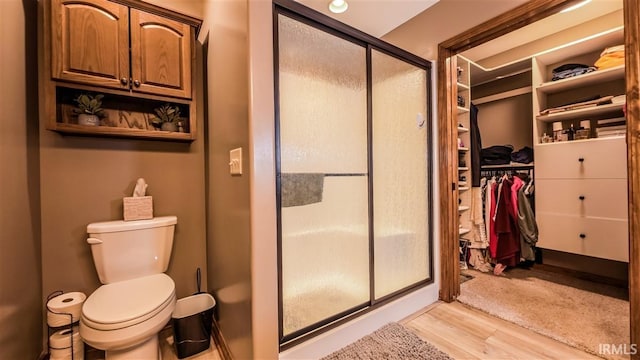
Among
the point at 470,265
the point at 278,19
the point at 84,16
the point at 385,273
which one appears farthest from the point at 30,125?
the point at 470,265

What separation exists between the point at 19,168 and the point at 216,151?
91 centimetres

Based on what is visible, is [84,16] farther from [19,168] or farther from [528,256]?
[528,256]

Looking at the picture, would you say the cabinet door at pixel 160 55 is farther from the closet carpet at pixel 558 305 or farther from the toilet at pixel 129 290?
the closet carpet at pixel 558 305

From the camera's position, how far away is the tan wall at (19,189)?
1.12 meters

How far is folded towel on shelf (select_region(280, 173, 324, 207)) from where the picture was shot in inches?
52.2

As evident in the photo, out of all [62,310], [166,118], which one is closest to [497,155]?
[166,118]

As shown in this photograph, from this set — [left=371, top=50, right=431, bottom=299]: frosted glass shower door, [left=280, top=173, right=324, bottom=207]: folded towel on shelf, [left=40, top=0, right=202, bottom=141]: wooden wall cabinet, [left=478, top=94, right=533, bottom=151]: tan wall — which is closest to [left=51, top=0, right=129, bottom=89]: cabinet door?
[left=40, top=0, right=202, bottom=141]: wooden wall cabinet

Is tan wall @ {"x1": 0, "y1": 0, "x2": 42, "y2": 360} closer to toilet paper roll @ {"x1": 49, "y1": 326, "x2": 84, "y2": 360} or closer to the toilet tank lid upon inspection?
toilet paper roll @ {"x1": 49, "y1": 326, "x2": 84, "y2": 360}

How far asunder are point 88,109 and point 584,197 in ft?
12.8

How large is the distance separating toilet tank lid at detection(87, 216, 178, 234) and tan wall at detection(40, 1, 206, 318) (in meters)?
0.12

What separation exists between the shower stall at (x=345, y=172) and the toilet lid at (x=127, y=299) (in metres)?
0.66

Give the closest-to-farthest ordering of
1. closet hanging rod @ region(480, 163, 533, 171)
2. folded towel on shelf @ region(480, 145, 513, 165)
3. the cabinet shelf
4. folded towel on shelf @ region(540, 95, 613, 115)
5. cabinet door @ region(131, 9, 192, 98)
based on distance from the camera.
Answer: the cabinet shelf → cabinet door @ region(131, 9, 192, 98) → folded towel on shelf @ region(540, 95, 613, 115) → closet hanging rod @ region(480, 163, 533, 171) → folded towel on shelf @ region(480, 145, 513, 165)

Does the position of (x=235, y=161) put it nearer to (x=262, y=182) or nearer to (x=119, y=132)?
(x=262, y=182)

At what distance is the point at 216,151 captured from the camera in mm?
1604
